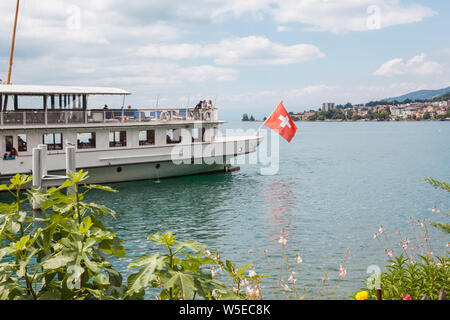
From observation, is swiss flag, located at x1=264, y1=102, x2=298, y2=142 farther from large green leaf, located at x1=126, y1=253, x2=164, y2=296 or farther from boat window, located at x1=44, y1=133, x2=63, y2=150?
large green leaf, located at x1=126, y1=253, x2=164, y2=296

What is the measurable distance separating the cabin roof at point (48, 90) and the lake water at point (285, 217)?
6354mm

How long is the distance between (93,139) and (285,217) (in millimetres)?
14363

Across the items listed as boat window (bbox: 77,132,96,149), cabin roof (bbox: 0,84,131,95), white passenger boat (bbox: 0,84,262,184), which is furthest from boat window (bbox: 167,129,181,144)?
boat window (bbox: 77,132,96,149)

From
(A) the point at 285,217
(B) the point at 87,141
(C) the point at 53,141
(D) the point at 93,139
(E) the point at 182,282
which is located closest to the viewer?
(E) the point at 182,282

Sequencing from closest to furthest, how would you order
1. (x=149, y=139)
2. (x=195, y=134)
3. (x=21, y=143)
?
(x=21, y=143), (x=149, y=139), (x=195, y=134)

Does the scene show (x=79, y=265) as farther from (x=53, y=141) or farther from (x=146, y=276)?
(x=53, y=141)

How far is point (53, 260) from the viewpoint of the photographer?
3.20 meters

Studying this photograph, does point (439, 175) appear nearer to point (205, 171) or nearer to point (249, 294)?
point (205, 171)

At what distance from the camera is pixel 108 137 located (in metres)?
30.3

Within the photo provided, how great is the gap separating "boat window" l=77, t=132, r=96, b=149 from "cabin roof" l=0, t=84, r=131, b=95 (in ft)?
8.92

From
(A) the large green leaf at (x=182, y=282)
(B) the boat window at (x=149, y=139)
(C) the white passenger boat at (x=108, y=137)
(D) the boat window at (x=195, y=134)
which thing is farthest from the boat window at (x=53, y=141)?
(A) the large green leaf at (x=182, y=282)

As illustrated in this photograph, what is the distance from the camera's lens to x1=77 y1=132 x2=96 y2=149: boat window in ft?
97.7

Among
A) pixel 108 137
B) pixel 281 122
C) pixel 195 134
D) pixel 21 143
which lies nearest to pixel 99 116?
pixel 108 137

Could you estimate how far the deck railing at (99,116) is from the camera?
1082 inches
